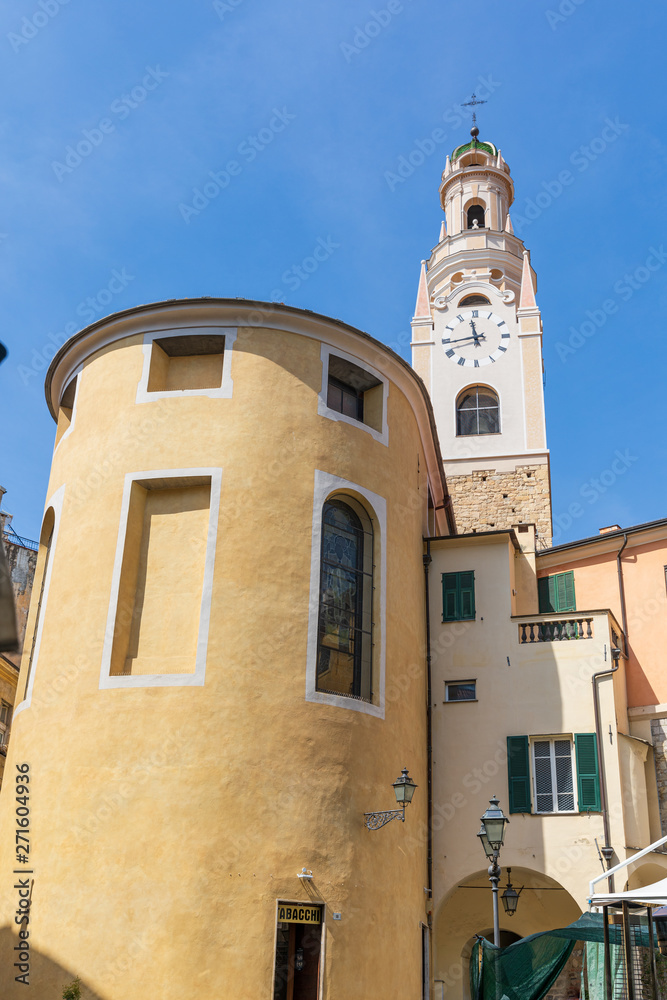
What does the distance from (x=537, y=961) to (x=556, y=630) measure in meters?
7.24

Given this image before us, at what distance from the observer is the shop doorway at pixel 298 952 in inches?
561

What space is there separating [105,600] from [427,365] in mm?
25110

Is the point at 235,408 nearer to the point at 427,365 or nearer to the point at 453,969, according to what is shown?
the point at 453,969

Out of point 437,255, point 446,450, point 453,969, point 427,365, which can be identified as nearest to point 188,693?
point 453,969

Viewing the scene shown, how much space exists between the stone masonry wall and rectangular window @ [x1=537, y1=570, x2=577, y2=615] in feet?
31.8

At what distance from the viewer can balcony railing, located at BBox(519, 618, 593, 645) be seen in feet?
63.7

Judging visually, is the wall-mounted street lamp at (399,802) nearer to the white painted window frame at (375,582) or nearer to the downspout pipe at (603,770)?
the white painted window frame at (375,582)

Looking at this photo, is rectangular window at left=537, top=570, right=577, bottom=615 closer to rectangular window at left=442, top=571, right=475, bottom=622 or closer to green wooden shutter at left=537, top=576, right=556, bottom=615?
green wooden shutter at left=537, top=576, right=556, bottom=615

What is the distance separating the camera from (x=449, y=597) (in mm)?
20438

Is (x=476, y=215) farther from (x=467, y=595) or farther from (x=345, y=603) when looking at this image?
(x=345, y=603)

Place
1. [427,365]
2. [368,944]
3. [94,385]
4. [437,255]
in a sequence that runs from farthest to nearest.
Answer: [437,255]
[427,365]
[94,385]
[368,944]

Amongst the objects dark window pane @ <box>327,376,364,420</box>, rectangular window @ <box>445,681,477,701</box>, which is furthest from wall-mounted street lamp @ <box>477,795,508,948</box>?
dark window pane @ <box>327,376,364,420</box>

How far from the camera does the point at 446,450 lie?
3650 cm

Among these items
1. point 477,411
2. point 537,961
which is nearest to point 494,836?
point 537,961
